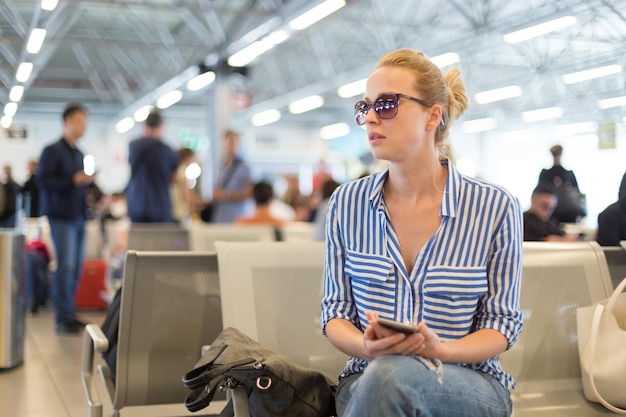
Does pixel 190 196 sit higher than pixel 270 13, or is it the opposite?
pixel 270 13

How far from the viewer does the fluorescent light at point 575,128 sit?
4.29 metres

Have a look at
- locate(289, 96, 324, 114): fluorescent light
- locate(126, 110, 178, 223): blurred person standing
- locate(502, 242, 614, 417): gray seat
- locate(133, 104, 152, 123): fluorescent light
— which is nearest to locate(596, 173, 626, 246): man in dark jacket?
locate(502, 242, 614, 417): gray seat

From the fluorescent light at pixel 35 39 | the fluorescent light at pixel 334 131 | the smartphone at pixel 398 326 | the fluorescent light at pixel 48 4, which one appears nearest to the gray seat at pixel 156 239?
the smartphone at pixel 398 326

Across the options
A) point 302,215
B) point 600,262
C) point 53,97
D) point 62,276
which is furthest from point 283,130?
point 600,262

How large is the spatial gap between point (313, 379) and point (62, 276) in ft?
16.6

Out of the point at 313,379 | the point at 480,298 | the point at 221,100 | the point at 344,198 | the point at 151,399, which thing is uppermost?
the point at 221,100

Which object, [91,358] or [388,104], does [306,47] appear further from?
[388,104]

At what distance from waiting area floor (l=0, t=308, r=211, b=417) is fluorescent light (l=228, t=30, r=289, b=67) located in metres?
7.33

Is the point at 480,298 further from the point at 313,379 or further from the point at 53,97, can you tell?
the point at 53,97

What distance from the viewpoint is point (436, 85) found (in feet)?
7.67

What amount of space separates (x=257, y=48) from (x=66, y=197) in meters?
7.58

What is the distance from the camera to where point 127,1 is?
1346 cm

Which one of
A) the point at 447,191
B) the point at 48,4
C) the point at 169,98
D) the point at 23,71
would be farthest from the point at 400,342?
the point at 169,98

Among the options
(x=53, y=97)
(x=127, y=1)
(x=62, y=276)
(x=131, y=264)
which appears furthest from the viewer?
(x=53, y=97)
